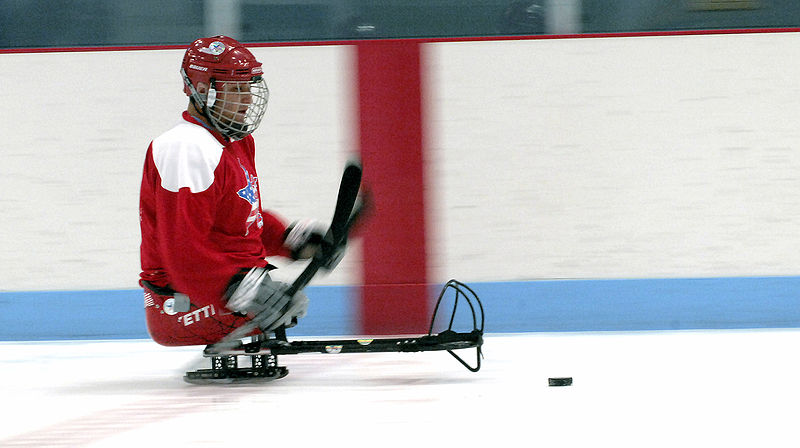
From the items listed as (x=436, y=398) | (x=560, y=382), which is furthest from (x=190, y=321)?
(x=560, y=382)

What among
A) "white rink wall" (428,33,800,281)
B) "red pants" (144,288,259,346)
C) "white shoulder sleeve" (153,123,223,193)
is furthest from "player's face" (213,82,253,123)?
"white rink wall" (428,33,800,281)

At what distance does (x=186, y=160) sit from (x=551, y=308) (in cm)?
191

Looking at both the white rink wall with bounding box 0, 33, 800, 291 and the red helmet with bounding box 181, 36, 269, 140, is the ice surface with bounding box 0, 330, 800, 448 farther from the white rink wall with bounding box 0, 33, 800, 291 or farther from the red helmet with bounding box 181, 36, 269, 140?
the red helmet with bounding box 181, 36, 269, 140

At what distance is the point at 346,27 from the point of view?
435 centimetres

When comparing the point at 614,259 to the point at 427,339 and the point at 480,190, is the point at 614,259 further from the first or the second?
the point at 427,339

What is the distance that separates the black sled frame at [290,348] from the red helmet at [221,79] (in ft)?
2.17

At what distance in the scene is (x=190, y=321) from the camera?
311 centimetres

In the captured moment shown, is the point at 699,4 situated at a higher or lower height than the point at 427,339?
higher

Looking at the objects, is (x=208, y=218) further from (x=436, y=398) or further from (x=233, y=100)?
(x=436, y=398)

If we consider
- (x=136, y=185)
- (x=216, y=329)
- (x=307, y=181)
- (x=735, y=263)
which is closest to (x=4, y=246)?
(x=136, y=185)

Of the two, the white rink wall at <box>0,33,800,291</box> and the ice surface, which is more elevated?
the white rink wall at <box>0,33,800,291</box>

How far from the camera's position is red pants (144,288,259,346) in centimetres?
310

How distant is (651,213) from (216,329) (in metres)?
2.02

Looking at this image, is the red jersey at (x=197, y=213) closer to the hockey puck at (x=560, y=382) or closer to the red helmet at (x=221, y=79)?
the red helmet at (x=221, y=79)
